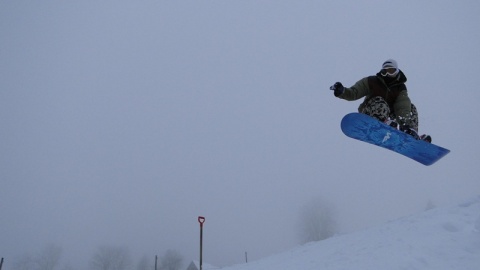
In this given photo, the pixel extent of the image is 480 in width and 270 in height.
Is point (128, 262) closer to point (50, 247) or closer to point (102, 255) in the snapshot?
point (102, 255)

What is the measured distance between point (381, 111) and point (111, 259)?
186ft

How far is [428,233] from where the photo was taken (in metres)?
6.04

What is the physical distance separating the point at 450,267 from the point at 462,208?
329 cm

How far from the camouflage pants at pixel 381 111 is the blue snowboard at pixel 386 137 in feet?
0.67

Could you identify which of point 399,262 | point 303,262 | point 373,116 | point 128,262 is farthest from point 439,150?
point 128,262

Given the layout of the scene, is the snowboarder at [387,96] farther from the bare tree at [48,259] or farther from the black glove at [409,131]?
the bare tree at [48,259]

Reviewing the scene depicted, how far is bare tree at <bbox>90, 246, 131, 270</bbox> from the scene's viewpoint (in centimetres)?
5218

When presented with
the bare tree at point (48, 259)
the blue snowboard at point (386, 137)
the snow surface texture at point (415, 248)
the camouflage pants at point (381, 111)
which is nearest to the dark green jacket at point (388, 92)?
the camouflage pants at point (381, 111)

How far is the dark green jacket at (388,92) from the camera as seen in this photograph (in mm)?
6602

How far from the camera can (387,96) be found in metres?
6.71

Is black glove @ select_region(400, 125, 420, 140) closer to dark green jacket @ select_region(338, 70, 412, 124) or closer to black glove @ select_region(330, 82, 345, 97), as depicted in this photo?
dark green jacket @ select_region(338, 70, 412, 124)

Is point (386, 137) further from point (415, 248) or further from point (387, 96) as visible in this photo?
point (415, 248)

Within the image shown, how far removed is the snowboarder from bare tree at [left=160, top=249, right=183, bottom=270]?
172 feet

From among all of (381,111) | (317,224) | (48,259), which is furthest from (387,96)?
(48,259)
